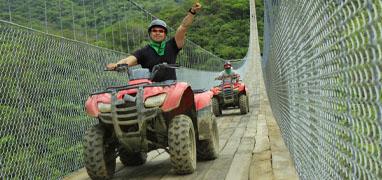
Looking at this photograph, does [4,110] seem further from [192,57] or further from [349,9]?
[192,57]

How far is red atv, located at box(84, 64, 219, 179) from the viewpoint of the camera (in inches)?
173

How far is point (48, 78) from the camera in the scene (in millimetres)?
5102

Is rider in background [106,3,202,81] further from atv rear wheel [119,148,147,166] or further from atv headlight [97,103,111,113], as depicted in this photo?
atv rear wheel [119,148,147,166]

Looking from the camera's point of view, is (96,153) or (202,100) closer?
(96,153)

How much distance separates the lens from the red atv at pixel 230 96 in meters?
12.9

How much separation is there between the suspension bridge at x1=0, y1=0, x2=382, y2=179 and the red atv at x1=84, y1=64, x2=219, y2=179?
13.0 inches

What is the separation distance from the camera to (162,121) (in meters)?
4.59

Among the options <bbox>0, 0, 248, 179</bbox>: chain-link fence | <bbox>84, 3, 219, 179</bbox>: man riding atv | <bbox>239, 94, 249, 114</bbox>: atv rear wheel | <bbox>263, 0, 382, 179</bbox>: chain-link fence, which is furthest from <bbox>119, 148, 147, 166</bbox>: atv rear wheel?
<bbox>239, 94, 249, 114</bbox>: atv rear wheel

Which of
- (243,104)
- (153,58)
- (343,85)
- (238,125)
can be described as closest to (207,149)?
(153,58)

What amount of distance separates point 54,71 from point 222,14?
54754mm

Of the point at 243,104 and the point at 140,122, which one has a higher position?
the point at 140,122

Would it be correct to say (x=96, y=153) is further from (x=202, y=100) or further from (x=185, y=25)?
(x=185, y=25)

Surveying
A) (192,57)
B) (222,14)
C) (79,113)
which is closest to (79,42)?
(79,113)

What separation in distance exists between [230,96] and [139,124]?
8.68m
